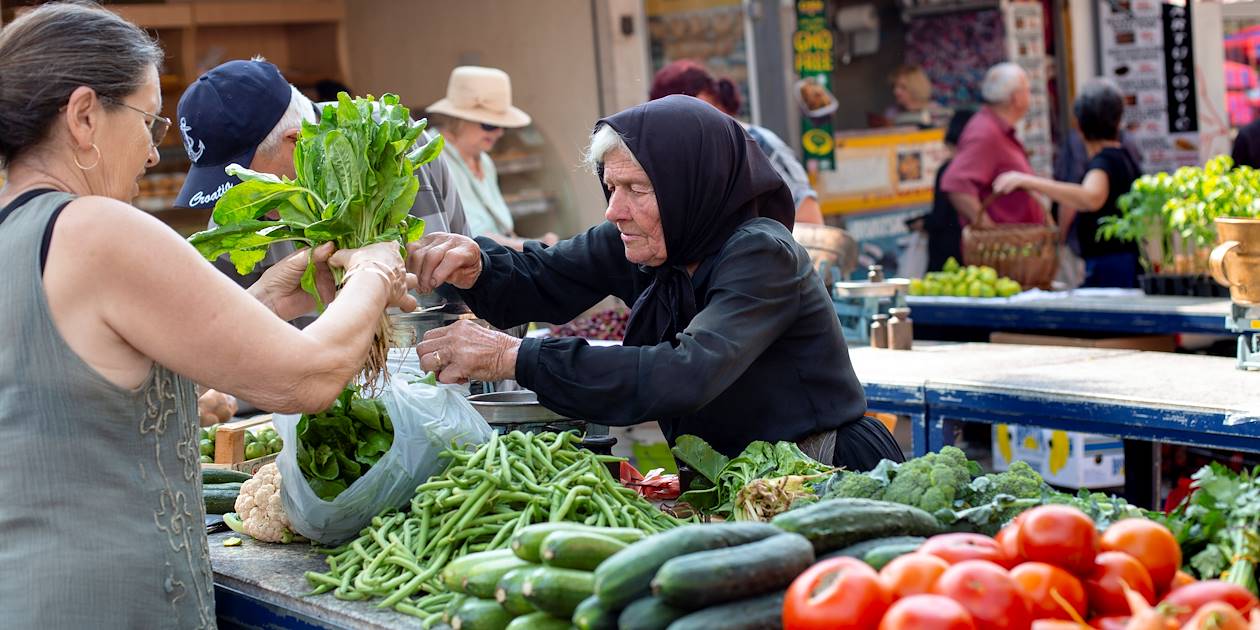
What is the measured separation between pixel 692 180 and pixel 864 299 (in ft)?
10.9

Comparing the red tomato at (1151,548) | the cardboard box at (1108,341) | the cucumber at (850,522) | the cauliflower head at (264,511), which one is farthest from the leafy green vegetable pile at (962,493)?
the cardboard box at (1108,341)

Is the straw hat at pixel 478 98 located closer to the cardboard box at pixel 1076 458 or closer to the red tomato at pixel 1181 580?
the cardboard box at pixel 1076 458

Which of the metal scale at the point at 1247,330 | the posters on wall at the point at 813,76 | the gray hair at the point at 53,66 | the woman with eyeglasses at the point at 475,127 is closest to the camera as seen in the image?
the gray hair at the point at 53,66

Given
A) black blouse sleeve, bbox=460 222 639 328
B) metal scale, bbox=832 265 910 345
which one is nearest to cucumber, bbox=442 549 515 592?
black blouse sleeve, bbox=460 222 639 328

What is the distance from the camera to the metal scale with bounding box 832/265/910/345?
6.32 meters

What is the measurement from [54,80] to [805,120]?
25.7 feet

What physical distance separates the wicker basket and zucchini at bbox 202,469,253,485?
532 centimetres

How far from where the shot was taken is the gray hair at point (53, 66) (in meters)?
2.37

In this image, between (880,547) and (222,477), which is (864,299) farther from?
(880,547)

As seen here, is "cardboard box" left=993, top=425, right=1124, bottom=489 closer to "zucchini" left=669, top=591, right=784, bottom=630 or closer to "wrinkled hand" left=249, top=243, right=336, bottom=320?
"wrinkled hand" left=249, top=243, right=336, bottom=320

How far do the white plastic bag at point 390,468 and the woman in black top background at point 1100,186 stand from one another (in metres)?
5.97

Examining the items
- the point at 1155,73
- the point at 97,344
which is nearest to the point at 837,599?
the point at 97,344

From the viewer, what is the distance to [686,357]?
10.0ft

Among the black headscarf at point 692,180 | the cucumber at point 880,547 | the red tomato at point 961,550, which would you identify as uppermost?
the black headscarf at point 692,180
